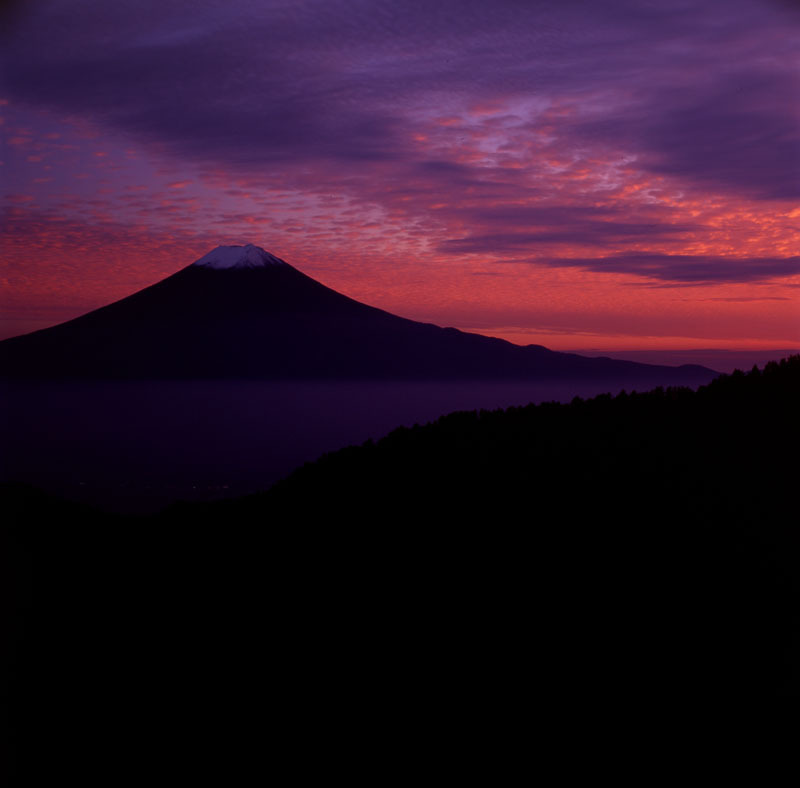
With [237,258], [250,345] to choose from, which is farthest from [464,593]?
[237,258]

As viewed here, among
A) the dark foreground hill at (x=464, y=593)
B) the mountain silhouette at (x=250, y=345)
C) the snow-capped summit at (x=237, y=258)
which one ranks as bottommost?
the dark foreground hill at (x=464, y=593)

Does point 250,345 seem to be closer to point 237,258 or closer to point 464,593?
point 237,258

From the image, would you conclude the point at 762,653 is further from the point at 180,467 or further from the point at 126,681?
the point at 180,467

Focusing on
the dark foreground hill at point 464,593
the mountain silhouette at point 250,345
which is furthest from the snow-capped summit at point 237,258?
the dark foreground hill at point 464,593

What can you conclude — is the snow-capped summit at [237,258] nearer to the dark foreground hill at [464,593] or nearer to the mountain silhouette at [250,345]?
the mountain silhouette at [250,345]

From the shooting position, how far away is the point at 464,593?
8.68 metres

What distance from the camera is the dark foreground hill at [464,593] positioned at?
743 centimetres

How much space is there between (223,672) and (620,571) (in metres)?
4.55

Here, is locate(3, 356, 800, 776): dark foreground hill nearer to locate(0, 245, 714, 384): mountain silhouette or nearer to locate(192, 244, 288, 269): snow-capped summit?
locate(0, 245, 714, 384): mountain silhouette

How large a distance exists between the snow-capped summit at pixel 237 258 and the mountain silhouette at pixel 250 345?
0.25 m

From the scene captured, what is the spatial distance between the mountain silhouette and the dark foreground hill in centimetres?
15750

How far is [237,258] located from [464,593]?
7522 inches

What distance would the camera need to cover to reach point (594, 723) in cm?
684

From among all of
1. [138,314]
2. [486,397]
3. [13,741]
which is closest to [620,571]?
[13,741]
